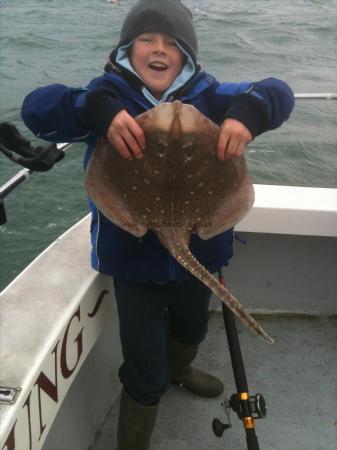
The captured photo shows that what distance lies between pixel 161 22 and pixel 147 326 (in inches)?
50.3

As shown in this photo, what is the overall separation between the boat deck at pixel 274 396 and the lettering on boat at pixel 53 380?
0.82 metres

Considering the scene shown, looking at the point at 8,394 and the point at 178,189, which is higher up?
the point at 178,189

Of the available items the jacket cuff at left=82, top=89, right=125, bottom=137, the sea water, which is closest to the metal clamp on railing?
the jacket cuff at left=82, top=89, right=125, bottom=137

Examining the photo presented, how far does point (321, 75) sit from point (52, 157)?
12.2 metres

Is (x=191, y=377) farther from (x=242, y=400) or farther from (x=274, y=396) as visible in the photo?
(x=242, y=400)

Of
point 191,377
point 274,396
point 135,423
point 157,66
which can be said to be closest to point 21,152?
point 157,66

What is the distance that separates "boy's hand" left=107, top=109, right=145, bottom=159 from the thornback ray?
0.03 metres

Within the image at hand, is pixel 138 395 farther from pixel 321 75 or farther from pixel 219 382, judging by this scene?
pixel 321 75

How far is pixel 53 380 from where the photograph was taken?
5.80 feet

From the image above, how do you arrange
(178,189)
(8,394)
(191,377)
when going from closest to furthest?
1. (8,394)
2. (178,189)
3. (191,377)

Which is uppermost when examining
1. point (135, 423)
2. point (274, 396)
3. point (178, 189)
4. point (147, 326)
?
point (178, 189)

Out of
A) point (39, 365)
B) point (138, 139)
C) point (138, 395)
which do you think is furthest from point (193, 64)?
point (138, 395)

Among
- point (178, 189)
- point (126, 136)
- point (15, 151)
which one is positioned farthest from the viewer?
point (15, 151)

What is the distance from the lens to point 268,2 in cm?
2358
